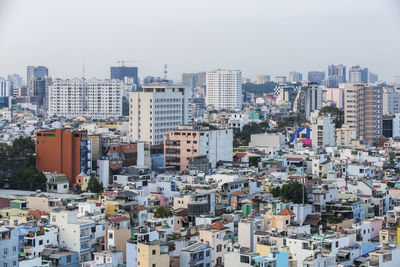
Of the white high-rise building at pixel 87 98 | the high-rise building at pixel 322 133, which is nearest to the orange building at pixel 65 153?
the high-rise building at pixel 322 133

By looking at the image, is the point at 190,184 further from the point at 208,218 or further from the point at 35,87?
the point at 35,87

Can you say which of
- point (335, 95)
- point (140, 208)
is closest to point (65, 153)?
point (140, 208)

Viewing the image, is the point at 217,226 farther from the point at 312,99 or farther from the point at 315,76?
the point at 315,76

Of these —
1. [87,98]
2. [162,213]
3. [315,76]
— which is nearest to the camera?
[162,213]

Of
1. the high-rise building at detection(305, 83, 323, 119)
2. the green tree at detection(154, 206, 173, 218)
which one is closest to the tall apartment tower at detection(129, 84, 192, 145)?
the green tree at detection(154, 206, 173, 218)

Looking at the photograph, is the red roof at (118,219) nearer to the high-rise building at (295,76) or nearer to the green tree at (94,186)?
the green tree at (94,186)

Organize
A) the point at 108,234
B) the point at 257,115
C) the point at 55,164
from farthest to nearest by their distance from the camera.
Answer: the point at 257,115
the point at 55,164
the point at 108,234

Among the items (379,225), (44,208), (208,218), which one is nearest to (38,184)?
(44,208)
